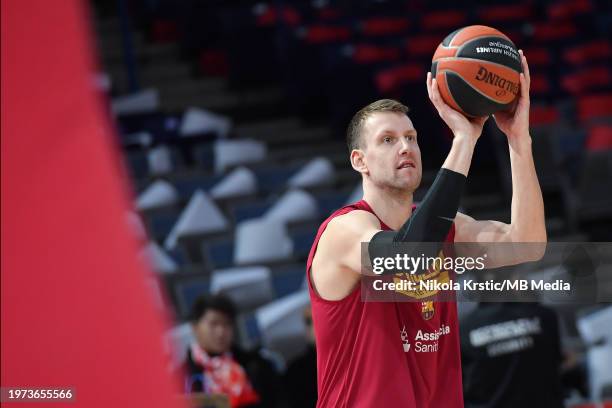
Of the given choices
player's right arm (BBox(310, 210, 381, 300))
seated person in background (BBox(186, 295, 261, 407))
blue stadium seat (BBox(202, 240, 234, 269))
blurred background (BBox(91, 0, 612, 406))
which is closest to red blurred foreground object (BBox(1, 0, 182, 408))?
player's right arm (BBox(310, 210, 381, 300))

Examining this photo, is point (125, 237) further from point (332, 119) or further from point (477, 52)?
point (332, 119)

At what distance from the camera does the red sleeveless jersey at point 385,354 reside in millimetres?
3023

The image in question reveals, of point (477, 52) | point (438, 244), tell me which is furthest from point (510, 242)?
point (477, 52)

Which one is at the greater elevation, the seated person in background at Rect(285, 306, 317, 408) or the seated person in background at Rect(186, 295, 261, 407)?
the seated person in background at Rect(186, 295, 261, 407)

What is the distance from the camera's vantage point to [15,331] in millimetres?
1614

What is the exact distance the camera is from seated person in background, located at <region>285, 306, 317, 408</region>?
5.82 metres

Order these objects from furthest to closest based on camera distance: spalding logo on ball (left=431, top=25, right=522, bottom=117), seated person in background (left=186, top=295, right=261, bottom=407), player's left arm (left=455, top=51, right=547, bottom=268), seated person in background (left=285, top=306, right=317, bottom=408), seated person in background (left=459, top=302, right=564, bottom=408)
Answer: seated person in background (left=285, top=306, right=317, bottom=408), seated person in background (left=186, top=295, right=261, bottom=407), seated person in background (left=459, top=302, right=564, bottom=408), player's left arm (left=455, top=51, right=547, bottom=268), spalding logo on ball (left=431, top=25, right=522, bottom=117)

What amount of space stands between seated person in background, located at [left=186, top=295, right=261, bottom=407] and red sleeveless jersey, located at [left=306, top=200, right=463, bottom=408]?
2.44m

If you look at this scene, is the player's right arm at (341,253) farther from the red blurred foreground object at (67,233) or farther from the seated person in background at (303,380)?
the seated person in background at (303,380)

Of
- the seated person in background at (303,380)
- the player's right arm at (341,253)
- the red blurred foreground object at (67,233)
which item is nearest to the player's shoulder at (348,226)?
the player's right arm at (341,253)

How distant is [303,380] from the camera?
19.1 feet

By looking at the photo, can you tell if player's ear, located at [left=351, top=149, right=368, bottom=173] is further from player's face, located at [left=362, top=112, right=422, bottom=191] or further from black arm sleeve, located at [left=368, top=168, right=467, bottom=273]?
black arm sleeve, located at [left=368, top=168, right=467, bottom=273]

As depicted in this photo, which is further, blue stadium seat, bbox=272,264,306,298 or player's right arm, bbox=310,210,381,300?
blue stadium seat, bbox=272,264,306,298

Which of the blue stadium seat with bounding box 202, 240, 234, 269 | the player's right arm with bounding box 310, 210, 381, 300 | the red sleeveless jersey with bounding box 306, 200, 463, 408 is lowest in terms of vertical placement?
the blue stadium seat with bounding box 202, 240, 234, 269
